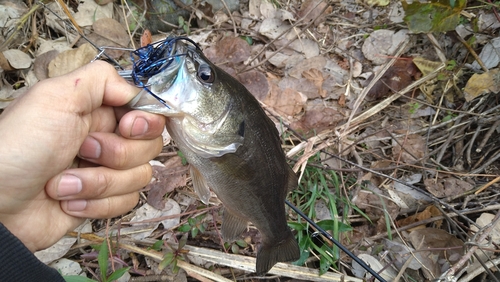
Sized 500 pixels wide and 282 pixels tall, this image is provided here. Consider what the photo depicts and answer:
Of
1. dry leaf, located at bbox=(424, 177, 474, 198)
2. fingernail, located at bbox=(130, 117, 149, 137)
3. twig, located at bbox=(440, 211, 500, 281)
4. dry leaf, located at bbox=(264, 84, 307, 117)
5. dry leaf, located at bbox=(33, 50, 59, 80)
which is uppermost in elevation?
fingernail, located at bbox=(130, 117, 149, 137)

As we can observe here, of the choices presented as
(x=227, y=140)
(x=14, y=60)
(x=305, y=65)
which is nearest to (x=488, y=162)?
(x=305, y=65)

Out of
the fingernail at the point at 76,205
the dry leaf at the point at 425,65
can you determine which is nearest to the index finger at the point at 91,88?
the fingernail at the point at 76,205

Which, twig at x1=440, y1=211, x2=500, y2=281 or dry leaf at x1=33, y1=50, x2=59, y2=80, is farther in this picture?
dry leaf at x1=33, y1=50, x2=59, y2=80

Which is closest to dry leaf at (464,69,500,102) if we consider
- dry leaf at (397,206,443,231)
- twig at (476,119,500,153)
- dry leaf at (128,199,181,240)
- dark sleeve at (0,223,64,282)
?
twig at (476,119,500,153)

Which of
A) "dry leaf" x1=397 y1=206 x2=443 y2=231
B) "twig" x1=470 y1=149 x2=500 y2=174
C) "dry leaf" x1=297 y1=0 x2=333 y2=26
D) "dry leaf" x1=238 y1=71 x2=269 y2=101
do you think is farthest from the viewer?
"dry leaf" x1=297 y1=0 x2=333 y2=26

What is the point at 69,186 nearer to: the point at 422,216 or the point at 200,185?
the point at 200,185

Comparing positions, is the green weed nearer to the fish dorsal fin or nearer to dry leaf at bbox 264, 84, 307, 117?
dry leaf at bbox 264, 84, 307, 117
